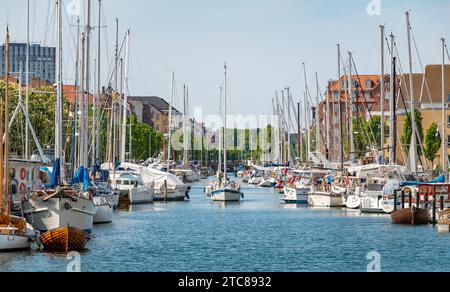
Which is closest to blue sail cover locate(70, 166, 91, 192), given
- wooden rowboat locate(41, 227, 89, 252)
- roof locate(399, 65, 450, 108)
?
wooden rowboat locate(41, 227, 89, 252)

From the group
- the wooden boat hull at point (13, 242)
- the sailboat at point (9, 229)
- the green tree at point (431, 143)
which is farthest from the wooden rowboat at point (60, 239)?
the green tree at point (431, 143)

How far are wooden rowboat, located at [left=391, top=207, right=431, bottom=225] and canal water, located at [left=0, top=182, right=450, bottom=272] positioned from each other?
3.63 ft

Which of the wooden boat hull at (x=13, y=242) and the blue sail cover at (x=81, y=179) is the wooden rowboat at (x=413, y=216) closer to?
the blue sail cover at (x=81, y=179)

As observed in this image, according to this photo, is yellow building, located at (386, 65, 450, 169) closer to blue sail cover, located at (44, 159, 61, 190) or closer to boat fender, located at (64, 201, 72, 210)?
blue sail cover, located at (44, 159, 61, 190)

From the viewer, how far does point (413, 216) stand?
69.1 meters

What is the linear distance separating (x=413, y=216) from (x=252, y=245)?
1623 cm

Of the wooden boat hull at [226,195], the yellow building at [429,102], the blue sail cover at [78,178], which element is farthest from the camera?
the yellow building at [429,102]

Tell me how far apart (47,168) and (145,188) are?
35973 mm

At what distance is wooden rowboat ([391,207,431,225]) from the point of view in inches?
2712

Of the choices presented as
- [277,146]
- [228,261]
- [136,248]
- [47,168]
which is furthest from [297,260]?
[277,146]

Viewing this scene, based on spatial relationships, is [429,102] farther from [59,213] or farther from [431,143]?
[59,213]

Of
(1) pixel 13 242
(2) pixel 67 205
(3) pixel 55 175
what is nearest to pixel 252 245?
(2) pixel 67 205

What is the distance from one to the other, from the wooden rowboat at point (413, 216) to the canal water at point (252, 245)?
1.11 m

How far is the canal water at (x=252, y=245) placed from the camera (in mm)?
46656
